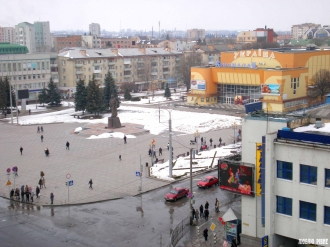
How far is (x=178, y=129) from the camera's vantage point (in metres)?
54.6

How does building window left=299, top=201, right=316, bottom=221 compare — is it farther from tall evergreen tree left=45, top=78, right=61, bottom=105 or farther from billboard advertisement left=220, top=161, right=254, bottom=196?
tall evergreen tree left=45, top=78, right=61, bottom=105

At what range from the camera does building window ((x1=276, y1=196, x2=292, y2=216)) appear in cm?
1995

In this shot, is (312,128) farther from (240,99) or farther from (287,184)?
(240,99)

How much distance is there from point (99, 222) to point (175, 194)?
5.64 metres

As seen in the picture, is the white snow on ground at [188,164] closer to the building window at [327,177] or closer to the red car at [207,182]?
the red car at [207,182]

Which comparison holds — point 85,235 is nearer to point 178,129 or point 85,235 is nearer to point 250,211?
point 250,211

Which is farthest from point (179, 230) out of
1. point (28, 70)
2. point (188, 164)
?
point (28, 70)

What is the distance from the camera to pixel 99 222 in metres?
25.6

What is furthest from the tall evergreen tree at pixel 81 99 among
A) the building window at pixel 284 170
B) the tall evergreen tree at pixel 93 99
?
the building window at pixel 284 170

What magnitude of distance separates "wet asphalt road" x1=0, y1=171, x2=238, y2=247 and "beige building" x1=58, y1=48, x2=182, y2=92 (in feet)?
196

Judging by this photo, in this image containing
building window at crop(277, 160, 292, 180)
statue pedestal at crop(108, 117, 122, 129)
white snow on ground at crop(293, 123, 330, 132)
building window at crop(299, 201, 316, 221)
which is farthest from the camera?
statue pedestal at crop(108, 117, 122, 129)

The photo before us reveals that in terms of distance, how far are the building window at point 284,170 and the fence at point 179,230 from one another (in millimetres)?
5910

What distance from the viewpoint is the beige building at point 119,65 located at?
87.4 meters

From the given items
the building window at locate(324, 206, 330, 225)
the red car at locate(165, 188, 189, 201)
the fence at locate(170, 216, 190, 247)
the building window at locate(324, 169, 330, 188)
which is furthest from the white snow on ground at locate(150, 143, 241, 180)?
the building window at locate(324, 169, 330, 188)
